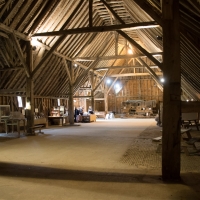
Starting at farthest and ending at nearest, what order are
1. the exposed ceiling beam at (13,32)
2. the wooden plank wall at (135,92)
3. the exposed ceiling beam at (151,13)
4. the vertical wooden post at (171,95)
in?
the wooden plank wall at (135,92) < the exposed ceiling beam at (13,32) < the exposed ceiling beam at (151,13) < the vertical wooden post at (171,95)

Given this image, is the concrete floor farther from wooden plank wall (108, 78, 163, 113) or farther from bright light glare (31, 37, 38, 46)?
wooden plank wall (108, 78, 163, 113)

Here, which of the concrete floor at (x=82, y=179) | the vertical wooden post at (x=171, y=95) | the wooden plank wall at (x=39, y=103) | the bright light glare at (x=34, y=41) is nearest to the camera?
the concrete floor at (x=82, y=179)

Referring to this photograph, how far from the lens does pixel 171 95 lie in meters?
4.06

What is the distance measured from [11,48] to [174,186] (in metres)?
8.96

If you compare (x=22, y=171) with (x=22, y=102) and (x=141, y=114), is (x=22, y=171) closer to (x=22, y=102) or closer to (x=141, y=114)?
(x=22, y=102)

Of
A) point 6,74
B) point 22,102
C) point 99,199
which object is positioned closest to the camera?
point 99,199

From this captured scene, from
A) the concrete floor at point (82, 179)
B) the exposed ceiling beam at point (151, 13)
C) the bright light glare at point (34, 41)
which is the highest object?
the bright light glare at point (34, 41)

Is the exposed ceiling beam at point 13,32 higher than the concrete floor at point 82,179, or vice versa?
the exposed ceiling beam at point 13,32

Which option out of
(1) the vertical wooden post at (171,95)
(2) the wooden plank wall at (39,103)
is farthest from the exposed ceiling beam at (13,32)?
(1) the vertical wooden post at (171,95)

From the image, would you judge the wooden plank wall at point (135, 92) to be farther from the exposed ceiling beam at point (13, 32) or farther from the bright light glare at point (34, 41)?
the exposed ceiling beam at point (13, 32)

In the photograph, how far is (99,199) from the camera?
3.30 m

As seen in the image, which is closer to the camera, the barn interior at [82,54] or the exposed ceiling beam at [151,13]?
the barn interior at [82,54]

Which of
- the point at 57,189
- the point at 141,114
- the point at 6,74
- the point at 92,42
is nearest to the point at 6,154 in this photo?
the point at 57,189

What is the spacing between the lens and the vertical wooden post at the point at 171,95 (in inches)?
159
